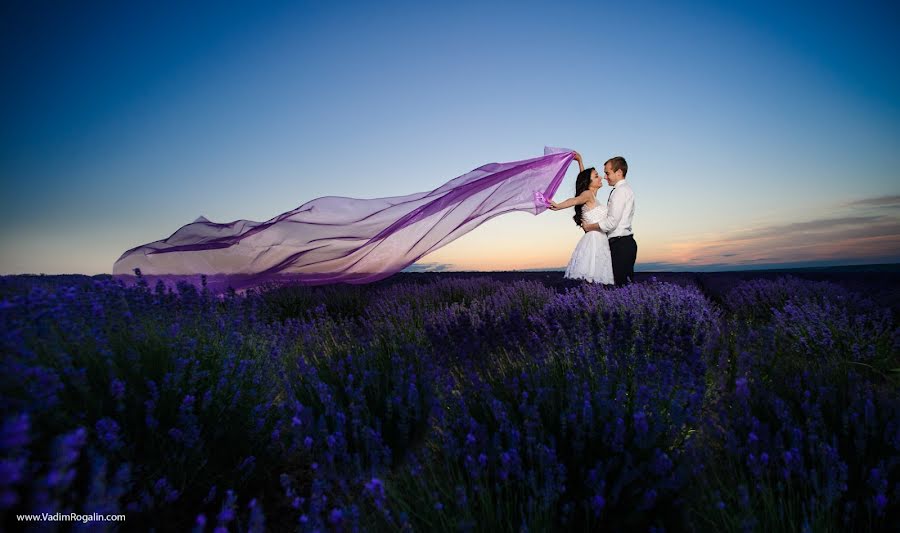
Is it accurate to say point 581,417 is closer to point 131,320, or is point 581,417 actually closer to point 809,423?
point 809,423

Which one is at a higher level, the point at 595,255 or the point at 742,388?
the point at 595,255

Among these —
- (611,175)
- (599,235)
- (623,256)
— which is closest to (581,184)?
(611,175)

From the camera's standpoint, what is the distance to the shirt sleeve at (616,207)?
5270 mm

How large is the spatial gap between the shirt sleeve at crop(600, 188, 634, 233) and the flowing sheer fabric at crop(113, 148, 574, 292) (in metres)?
0.76

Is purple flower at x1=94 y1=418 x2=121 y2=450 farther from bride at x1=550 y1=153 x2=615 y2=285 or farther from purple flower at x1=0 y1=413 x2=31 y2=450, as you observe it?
bride at x1=550 y1=153 x2=615 y2=285

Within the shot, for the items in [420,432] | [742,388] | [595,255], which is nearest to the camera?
[742,388]

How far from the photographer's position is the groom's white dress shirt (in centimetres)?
527

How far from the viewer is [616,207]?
17.4ft

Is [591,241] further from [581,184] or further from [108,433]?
[108,433]

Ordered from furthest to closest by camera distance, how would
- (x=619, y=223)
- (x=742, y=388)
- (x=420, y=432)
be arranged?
(x=619, y=223), (x=420, y=432), (x=742, y=388)

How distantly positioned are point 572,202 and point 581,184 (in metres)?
0.39

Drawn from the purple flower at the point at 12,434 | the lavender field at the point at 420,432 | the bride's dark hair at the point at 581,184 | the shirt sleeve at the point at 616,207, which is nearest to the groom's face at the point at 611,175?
the shirt sleeve at the point at 616,207

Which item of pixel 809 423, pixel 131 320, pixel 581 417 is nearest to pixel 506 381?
pixel 581 417

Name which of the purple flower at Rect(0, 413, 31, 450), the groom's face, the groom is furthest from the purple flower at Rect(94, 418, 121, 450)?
the groom's face
